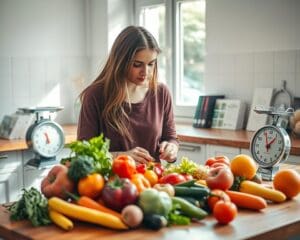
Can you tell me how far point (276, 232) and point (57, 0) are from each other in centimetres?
337

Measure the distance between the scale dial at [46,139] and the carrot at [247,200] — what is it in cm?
196

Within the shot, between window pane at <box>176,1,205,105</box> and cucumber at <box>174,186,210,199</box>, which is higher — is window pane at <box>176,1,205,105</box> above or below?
above

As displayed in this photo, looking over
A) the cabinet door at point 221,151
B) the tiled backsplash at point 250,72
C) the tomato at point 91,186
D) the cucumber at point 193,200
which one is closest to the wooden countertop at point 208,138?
the cabinet door at point 221,151

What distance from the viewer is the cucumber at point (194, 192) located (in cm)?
181

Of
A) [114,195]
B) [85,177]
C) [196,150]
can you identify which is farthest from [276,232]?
[196,150]

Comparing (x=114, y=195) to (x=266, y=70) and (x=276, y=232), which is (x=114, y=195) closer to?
(x=276, y=232)

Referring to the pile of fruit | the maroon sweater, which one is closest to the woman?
the maroon sweater

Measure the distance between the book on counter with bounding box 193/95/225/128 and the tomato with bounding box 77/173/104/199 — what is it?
2.40 m

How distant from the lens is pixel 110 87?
2.56m

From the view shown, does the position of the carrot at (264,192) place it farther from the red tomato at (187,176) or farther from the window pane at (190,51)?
the window pane at (190,51)

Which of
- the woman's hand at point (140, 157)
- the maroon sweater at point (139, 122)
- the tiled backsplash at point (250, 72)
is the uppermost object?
the tiled backsplash at point (250, 72)

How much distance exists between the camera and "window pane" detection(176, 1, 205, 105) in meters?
4.40

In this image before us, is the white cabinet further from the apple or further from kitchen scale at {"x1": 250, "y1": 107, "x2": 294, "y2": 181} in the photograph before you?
the apple

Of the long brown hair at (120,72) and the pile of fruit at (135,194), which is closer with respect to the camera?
the pile of fruit at (135,194)
